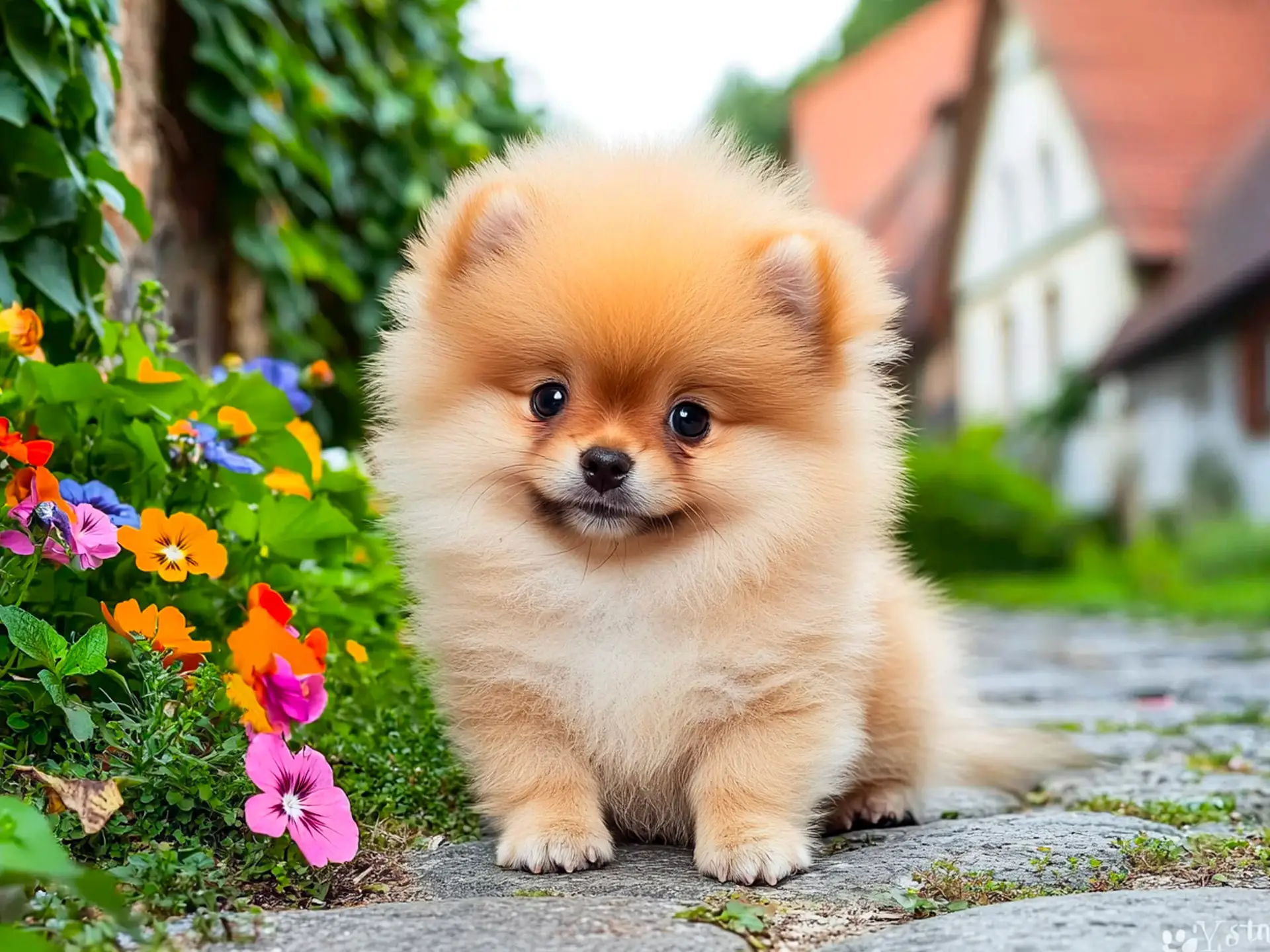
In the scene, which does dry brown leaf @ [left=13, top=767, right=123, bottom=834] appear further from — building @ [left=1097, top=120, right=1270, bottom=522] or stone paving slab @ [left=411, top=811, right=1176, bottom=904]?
building @ [left=1097, top=120, right=1270, bottom=522]

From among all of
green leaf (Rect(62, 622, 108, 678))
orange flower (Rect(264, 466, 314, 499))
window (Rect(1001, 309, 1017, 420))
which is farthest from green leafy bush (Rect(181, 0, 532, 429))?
window (Rect(1001, 309, 1017, 420))

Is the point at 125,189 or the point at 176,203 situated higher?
the point at 176,203

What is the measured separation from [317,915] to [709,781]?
76cm

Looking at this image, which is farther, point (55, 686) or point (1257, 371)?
point (1257, 371)

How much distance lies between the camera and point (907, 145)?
19.7 metres

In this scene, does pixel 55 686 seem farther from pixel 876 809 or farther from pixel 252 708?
pixel 876 809

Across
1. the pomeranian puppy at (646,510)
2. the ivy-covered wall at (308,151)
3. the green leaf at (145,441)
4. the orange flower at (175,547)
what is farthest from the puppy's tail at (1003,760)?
the ivy-covered wall at (308,151)

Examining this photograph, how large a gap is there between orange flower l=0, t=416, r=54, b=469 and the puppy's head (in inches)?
24.8

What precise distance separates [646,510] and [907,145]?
18701 millimetres

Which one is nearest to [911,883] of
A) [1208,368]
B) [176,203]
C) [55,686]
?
[55,686]

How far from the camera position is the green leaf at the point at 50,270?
286 cm

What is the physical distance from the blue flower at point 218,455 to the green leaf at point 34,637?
2.17 feet

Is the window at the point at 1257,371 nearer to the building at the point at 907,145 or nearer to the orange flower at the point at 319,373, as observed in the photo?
the building at the point at 907,145

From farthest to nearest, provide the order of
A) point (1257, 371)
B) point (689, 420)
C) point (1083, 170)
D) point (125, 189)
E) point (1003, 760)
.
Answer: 1. point (1083, 170)
2. point (1257, 371)
3. point (1003, 760)
4. point (125, 189)
5. point (689, 420)
